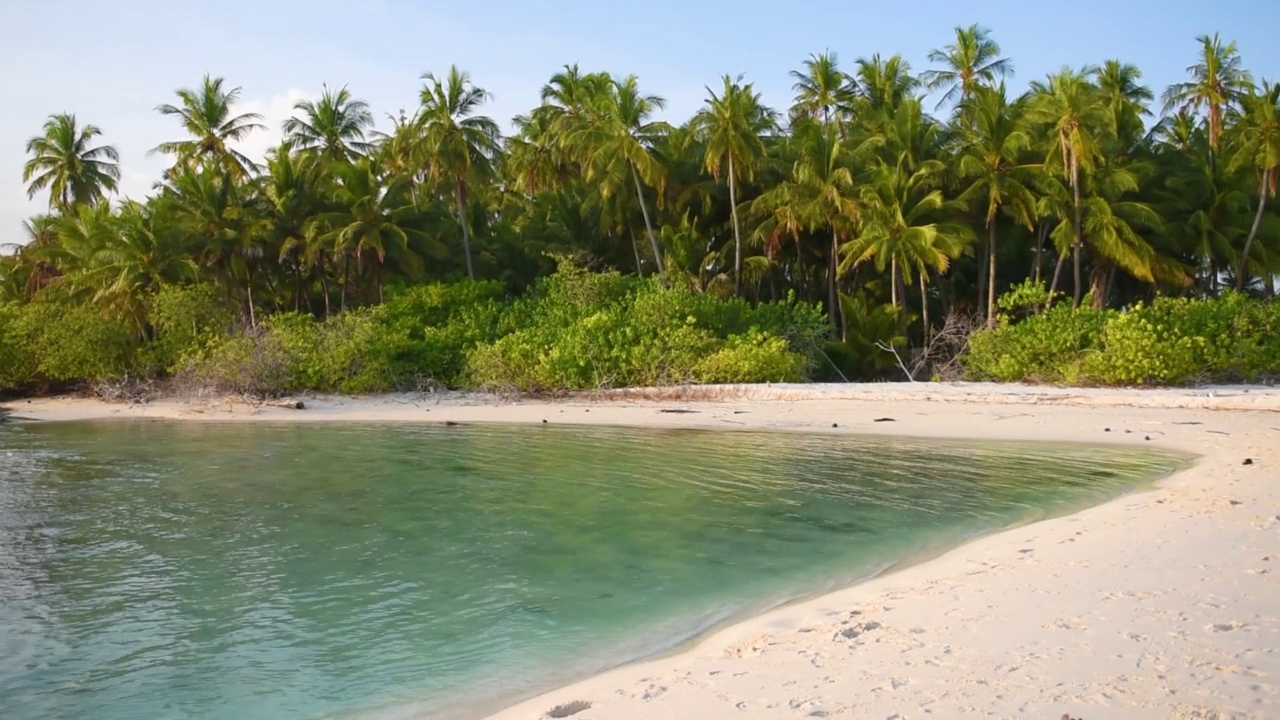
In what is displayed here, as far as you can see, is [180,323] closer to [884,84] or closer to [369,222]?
[369,222]

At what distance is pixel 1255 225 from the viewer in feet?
100

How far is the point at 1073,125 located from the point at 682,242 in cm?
1222

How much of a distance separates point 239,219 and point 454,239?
726cm

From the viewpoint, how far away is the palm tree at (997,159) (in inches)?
1144

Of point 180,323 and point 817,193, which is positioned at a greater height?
point 817,193

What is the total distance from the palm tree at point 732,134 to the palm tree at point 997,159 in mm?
6546

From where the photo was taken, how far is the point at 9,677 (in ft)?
19.7

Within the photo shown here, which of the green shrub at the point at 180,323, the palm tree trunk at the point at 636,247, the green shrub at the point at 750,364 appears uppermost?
the palm tree trunk at the point at 636,247

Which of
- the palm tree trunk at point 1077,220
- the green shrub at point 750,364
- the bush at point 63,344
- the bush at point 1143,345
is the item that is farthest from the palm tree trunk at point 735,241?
the bush at point 63,344

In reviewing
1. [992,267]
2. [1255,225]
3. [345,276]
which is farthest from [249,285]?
[1255,225]

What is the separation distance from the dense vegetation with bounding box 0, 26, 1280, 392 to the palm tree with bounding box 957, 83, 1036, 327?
0.32ft

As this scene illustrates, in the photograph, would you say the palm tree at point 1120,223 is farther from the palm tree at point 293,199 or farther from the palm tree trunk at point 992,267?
the palm tree at point 293,199

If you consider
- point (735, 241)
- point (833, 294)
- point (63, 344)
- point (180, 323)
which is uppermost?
point (735, 241)

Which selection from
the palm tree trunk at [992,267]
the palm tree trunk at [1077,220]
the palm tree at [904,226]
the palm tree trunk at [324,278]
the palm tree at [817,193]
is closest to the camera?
the palm tree at [904,226]
